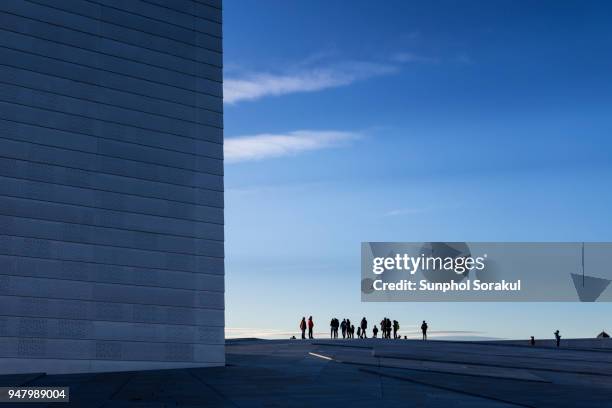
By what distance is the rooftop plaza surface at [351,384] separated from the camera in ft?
63.3

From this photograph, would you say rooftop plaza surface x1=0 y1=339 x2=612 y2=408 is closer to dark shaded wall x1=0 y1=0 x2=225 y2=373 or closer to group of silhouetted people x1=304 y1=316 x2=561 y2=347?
dark shaded wall x1=0 y1=0 x2=225 y2=373

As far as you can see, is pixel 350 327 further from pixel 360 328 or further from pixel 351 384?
pixel 351 384

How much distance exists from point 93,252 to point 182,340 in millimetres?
4873

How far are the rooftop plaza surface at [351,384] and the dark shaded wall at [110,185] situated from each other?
1.90 metres

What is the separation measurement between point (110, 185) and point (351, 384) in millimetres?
12670

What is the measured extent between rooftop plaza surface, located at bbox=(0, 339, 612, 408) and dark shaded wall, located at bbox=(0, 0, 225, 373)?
1902 mm

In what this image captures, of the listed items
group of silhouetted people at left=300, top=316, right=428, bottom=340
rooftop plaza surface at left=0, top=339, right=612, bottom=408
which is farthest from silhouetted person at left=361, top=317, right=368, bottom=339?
rooftop plaza surface at left=0, top=339, right=612, bottom=408

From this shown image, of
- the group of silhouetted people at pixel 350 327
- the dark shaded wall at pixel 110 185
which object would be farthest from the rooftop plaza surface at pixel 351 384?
the group of silhouetted people at pixel 350 327

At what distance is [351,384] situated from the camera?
23.2 m

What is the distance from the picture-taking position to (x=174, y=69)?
33406 mm

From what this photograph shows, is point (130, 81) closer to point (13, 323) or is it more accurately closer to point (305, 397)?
point (13, 323)

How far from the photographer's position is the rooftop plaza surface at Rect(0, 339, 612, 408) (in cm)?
1928

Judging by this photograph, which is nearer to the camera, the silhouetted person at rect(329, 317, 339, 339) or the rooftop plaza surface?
the rooftop plaza surface

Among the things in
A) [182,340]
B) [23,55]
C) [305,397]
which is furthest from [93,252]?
[305,397]
